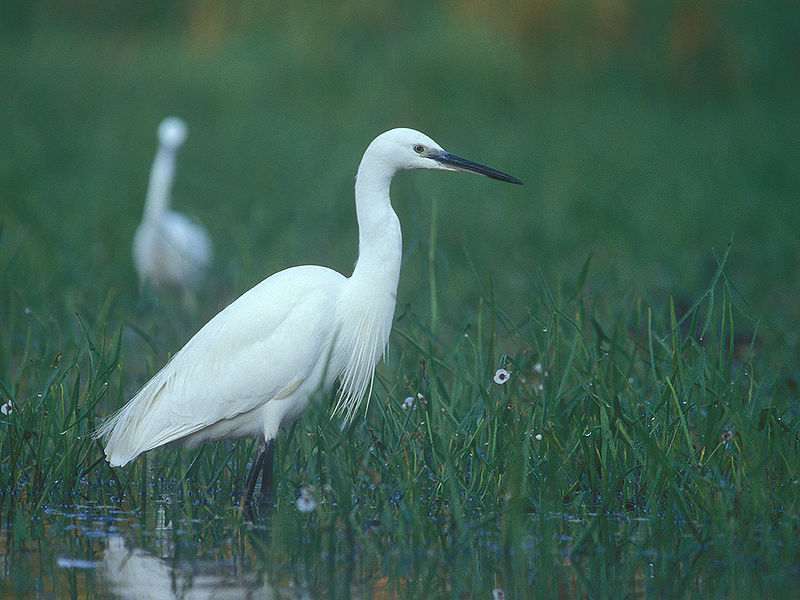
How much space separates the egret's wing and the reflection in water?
0.77 meters

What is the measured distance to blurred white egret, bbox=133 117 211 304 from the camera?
23.5 ft

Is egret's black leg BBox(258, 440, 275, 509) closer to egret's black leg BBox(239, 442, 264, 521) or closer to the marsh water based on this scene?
egret's black leg BBox(239, 442, 264, 521)

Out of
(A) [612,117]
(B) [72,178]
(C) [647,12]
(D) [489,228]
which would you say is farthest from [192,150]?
(C) [647,12]

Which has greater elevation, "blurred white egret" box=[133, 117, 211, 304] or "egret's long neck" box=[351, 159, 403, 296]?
"blurred white egret" box=[133, 117, 211, 304]

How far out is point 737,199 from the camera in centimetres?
943

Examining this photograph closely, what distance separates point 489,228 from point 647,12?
8.32 metres

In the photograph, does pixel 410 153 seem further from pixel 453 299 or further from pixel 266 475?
pixel 453 299

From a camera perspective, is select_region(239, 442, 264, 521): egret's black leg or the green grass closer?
the green grass

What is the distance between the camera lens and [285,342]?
3730 mm

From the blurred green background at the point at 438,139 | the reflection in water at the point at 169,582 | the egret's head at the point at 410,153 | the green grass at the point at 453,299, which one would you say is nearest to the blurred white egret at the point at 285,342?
the egret's head at the point at 410,153

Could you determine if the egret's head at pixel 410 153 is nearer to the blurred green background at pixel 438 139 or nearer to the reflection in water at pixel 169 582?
the blurred green background at pixel 438 139

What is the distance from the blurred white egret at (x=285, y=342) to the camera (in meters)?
3.73

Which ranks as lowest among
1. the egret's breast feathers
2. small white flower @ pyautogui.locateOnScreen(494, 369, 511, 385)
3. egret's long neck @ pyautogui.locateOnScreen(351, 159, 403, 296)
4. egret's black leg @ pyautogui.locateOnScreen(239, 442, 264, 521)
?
egret's black leg @ pyautogui.locateOnScreen(239, 442, 264, 521)

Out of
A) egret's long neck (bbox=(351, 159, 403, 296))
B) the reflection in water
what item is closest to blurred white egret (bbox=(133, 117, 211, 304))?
egret's long neck (bbox=(351, 159, 403, 296))
